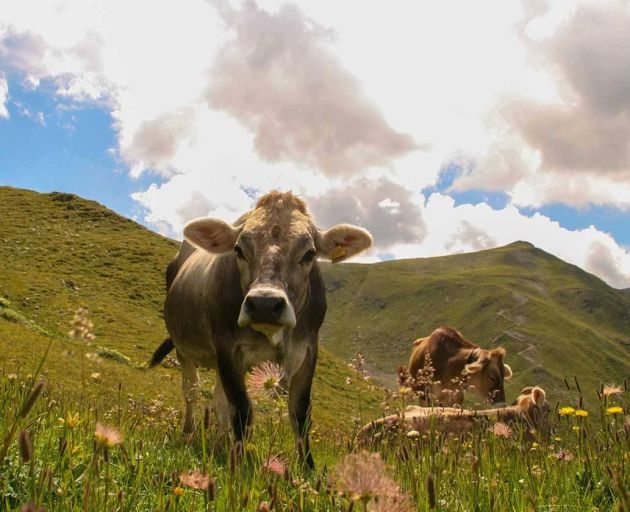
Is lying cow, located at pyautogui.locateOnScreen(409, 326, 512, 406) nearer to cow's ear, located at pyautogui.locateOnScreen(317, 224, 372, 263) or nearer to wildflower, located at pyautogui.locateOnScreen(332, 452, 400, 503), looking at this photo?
cow's ear, located at pyautogui.locateOnScreen(317, 224, 372, 263)

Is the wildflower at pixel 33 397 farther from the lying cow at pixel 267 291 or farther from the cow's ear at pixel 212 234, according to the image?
the cow's ear at pixel 212 234

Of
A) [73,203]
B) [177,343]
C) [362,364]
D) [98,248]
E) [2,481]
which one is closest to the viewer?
[2,481]

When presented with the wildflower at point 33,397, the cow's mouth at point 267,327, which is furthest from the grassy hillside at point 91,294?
the wildflower at point 33,397

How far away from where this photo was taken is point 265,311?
5.62 m

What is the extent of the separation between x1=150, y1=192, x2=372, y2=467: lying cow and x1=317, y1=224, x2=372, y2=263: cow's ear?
13 mm

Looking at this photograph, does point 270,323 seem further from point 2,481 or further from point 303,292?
point 2,481

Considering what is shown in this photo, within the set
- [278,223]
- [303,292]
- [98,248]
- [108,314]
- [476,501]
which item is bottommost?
[476,501]

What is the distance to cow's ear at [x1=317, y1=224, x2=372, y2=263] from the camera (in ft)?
25.3

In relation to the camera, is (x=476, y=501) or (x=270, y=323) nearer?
(x=476, y=501)

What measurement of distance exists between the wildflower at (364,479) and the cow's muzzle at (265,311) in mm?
3773

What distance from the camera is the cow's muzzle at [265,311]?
5617 millimetres

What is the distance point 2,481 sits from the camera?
256cm

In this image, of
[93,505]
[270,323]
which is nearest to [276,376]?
[93,505]

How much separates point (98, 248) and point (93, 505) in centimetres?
5915
